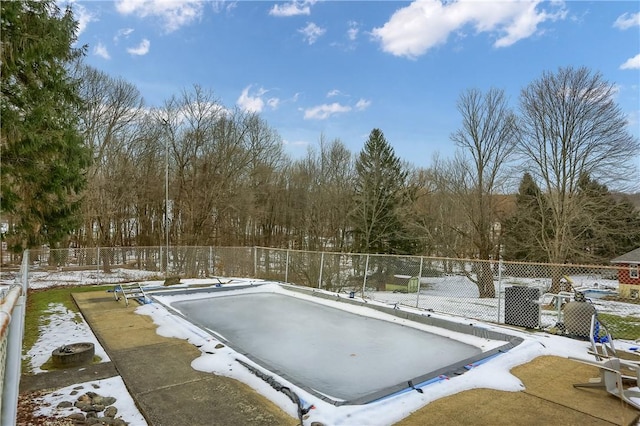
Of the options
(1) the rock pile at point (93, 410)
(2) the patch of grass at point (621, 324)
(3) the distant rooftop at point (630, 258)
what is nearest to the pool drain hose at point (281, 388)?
(1) the rock pile at point (93, 410)

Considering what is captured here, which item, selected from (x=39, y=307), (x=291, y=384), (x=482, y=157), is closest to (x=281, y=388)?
(x=291, y=384)

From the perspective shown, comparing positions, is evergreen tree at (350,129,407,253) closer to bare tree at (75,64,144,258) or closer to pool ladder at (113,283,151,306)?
bare tree at (75,64,144,258)

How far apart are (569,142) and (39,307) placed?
75.2 ft

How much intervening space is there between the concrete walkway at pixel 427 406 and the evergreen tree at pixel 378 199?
19408mm

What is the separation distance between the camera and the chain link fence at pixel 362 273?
1056 cm

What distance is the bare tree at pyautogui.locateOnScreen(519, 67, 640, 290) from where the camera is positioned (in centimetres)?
1798

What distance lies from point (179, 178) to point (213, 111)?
488 centimetres

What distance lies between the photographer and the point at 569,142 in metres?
19.1

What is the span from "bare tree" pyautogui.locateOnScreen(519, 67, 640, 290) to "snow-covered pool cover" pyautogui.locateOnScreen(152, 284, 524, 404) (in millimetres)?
15252

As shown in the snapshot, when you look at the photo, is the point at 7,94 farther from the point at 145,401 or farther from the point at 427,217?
the point at 427,217

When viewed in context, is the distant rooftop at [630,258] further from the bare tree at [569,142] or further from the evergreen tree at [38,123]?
the evergreen tree at [38,123]

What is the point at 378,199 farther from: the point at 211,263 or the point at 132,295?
the point at 132,295

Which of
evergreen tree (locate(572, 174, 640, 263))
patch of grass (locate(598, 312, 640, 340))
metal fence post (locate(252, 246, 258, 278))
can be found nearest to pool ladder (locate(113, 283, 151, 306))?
metal fence post (locate(252, 246, 258, 278))

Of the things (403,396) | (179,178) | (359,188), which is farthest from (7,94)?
(359,188)
